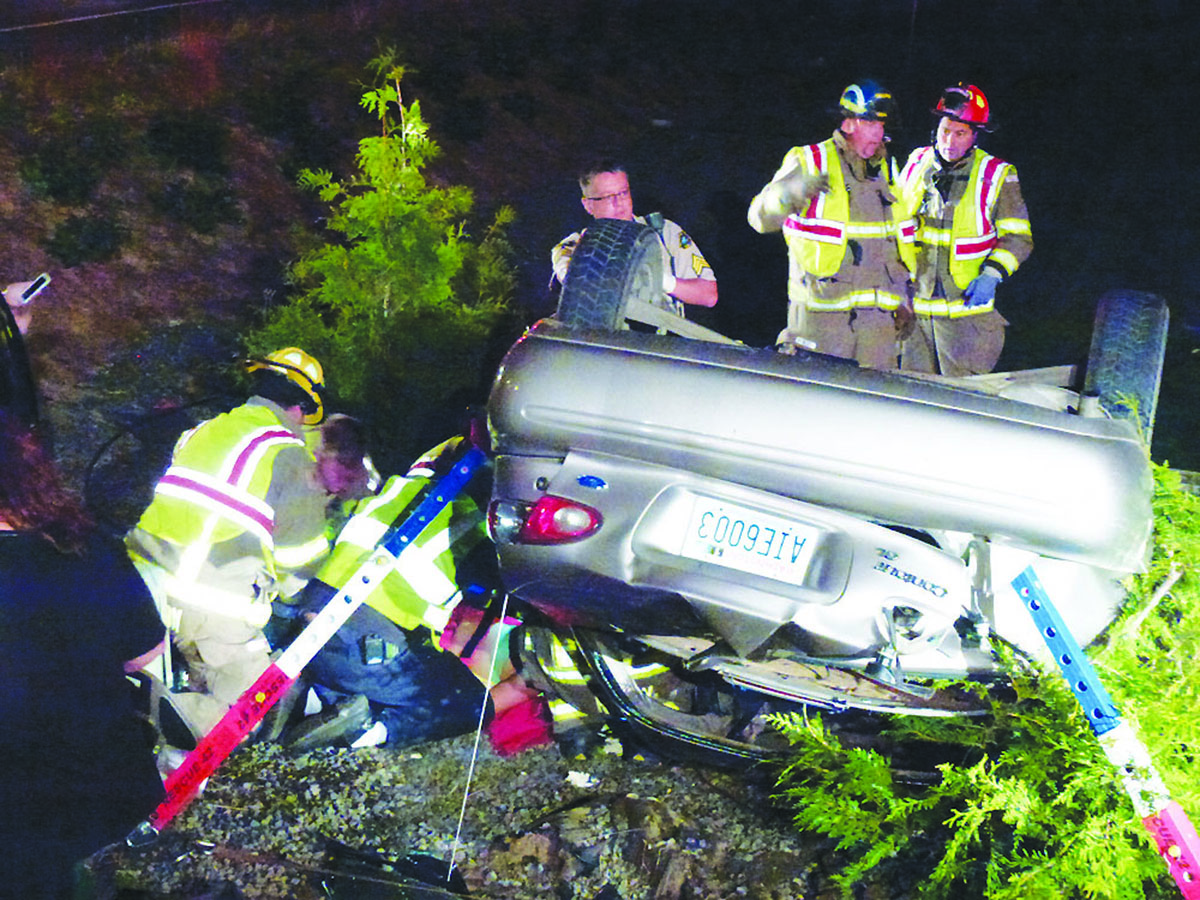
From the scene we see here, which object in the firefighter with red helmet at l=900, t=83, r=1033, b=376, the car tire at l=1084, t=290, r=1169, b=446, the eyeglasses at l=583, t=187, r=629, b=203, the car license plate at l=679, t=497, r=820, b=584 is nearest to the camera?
the car license plate at l=679, t=497, r=820, b=584

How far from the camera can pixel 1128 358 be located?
3.31m

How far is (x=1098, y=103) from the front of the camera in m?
12.1

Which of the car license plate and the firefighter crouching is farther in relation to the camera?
the firefighter crouching

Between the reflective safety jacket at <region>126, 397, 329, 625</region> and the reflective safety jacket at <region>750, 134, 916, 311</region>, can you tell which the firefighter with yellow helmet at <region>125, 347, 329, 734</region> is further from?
the reflective safety jacket at <region>750, 134, 916, 311</region>

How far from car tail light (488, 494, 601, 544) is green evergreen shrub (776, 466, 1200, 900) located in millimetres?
924

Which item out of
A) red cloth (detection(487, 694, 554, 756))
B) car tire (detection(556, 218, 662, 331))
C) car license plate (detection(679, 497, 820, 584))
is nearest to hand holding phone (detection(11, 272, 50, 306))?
red cloth (detection(487, 694, 554, 756))

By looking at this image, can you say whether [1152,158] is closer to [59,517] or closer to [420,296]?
[420,296]

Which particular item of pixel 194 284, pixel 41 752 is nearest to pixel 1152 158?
pixel 194 284

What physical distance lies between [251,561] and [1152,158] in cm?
1059

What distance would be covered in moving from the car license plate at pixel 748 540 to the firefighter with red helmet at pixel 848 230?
190 centimetres

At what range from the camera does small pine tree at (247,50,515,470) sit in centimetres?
595

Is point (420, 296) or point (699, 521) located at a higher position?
point (699, 521)

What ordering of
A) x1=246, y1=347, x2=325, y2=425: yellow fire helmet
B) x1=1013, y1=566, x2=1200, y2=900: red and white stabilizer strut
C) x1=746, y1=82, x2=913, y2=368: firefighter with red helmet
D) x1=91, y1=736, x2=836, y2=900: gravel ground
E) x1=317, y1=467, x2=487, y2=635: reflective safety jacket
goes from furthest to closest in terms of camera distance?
x1=746, y1=82, x2=913, y2=368: firefighter with red helmet
x1=246, y1=347, x2=325, y2=425: yellow fire helmet
x1=317, y1=467, x2=487, y2=635: reflective safety jacket
x1=91, y1=736, x2=836, y2=900: gravel ground
x1=1013, y1=566, x2=1200, y2=900: red and white stabilizer strut

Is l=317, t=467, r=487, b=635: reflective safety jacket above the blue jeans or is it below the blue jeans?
above
